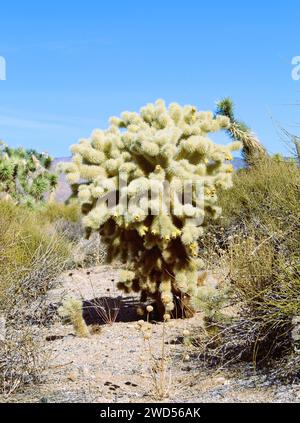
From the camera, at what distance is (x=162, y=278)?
7793 millimetres

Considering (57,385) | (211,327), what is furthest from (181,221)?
(57,385)

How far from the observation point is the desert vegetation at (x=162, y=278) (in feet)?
18.0

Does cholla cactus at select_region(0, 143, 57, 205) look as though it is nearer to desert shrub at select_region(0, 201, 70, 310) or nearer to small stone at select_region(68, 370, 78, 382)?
desert shrub at select_region(0, 201, 70, 310)

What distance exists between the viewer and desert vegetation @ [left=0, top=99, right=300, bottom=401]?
5.48m

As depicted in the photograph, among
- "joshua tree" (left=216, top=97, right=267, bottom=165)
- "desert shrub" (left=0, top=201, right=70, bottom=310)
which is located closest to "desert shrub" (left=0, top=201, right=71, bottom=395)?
"desert shrub" (left=0, top=201, right=70, bottom=310)

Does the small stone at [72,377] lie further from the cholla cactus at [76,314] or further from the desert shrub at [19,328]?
the cholla cactus at [76,314]

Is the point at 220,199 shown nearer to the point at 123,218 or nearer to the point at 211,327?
the point at 123,218

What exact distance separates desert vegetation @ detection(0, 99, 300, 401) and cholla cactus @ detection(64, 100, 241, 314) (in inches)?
0.6

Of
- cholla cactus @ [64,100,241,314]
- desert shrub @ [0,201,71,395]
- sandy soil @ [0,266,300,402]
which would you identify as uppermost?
cholla cactus @ [64,100,241,314]

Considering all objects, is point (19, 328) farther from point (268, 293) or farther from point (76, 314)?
point (268, 293)

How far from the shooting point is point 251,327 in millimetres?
5504

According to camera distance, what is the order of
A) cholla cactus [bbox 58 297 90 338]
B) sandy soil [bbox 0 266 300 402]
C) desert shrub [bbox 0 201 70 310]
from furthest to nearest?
cholla cactus [bbox 58 297 90 338] → desert shrub [bbox 0 201 70 310] → sandy soil [bbox 0 266 300 402]

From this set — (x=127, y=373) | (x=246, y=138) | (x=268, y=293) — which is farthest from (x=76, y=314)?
(x=246, y=138)

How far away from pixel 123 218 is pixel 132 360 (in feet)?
5.61
